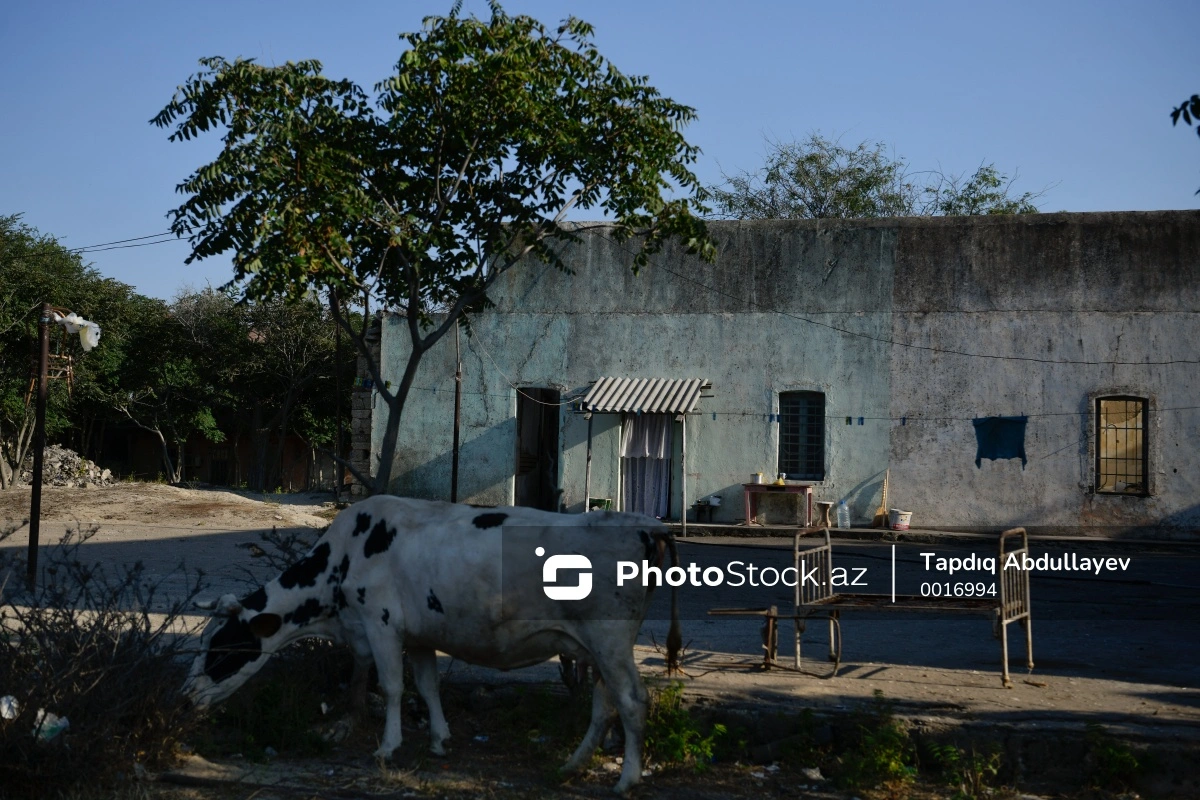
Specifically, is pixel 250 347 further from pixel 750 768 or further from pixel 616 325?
pixel 750 768

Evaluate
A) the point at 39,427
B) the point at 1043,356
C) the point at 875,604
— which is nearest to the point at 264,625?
the point at 875,604

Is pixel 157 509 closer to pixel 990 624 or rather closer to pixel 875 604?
pixel 990 624

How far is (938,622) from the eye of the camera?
10867 millimetres

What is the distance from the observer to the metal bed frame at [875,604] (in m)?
7.50

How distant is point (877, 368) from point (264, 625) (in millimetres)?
16493

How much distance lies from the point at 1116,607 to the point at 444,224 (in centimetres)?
835

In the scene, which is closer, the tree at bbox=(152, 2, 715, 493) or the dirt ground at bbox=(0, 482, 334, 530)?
the tree at bbox=(152, 2, 715, 493)

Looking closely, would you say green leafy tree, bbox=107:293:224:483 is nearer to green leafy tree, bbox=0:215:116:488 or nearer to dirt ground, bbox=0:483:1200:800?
green leafy tree, bbox=0:215:116:488

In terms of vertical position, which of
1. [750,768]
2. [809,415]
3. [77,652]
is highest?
[809,415]

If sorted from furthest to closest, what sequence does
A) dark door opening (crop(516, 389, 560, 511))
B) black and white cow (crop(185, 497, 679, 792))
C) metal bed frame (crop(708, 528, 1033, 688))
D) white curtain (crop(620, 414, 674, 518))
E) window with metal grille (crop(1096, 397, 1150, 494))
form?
dark door opening (crop(516, 389, 560, 511)) → white curtain (crop(620, 414, 674, 518)) → window with metal grille (crop(1096, 397, 1150, 494)) → metal bed frame (crop(708, 528, 1033, 688)) → black and white cow (crop(185, 497, 679, 792))

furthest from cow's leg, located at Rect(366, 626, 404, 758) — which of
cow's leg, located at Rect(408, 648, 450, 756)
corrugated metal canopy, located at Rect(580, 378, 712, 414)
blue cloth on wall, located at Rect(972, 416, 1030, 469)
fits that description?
blue cloth on wall, located at Rect(972, 416, 1030, 469)

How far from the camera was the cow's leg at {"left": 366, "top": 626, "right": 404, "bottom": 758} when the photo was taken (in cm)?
626

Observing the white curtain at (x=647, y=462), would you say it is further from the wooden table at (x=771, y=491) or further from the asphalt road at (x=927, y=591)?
the asphalt road at (x=927, y=591)

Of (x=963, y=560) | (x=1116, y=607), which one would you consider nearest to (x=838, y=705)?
(x=1116, y=607)
